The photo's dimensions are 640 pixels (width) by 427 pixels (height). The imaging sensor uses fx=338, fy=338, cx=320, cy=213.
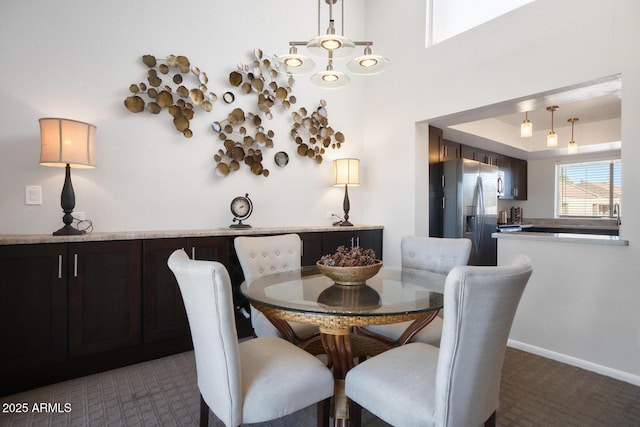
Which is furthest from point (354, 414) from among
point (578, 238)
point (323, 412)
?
point (578, 238)

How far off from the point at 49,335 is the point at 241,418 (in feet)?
5.39

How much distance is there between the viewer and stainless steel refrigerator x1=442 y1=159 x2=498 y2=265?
13.5 feet

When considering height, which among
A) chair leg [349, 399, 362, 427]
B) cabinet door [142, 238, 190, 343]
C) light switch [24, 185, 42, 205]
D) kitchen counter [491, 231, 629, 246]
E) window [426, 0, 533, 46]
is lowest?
chair leg [349, 399, 362, 427]

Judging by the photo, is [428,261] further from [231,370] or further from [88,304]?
[88,304]

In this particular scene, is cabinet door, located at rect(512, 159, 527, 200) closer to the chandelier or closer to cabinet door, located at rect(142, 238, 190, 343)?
the chandelier

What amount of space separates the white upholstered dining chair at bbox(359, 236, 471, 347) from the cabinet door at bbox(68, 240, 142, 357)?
1.62 metres

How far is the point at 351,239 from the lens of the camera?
361 centimetres

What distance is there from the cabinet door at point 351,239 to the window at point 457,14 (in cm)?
211

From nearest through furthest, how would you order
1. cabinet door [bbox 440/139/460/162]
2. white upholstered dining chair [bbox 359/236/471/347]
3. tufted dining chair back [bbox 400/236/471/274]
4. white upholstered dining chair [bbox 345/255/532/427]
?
white upholstered dining chair [bbox 345/255/532/427], white upholstered dining chair [bbox 359/236/471/347], tufted dining chair back [bbox 400/236/471/274], cabinet door [bbox 440/139/460/162]

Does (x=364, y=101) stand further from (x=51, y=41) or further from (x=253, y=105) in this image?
(x=51, y=41)

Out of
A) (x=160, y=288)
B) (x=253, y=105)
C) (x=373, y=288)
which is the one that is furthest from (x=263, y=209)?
(x=373, y=288)

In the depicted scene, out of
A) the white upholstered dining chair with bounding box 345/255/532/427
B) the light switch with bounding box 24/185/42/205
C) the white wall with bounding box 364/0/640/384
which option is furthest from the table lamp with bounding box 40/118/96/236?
the white wall with bounding box 364/0/640/384

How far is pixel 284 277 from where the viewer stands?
83.0 inches

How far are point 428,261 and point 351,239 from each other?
4.09 feet
